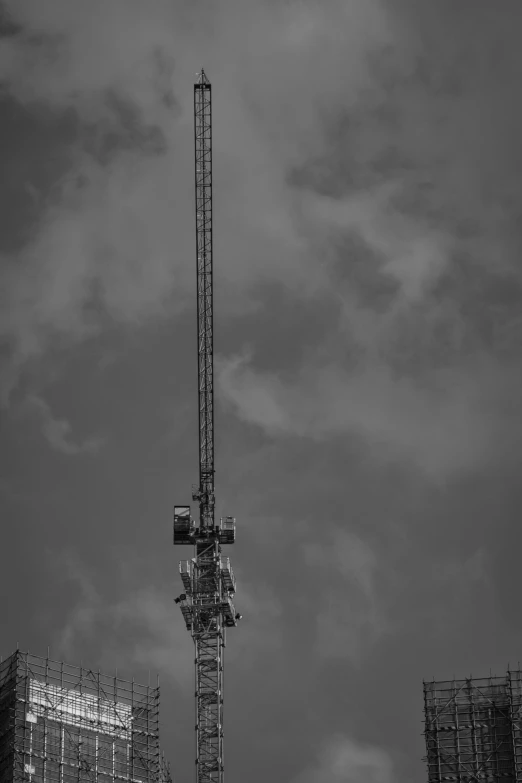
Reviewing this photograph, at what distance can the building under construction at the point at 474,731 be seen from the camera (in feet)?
612

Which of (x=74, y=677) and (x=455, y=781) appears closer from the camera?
(x=455, y=781)

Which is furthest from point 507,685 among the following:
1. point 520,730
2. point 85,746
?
point 85,746

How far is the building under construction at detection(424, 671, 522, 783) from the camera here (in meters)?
187

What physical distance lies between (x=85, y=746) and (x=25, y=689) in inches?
436

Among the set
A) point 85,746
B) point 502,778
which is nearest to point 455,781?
point 502,778

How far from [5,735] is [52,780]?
6.50 meters

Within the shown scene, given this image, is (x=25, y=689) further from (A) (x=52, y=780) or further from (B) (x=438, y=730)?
(B) (x=438, y=730)

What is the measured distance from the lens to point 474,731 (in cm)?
18838

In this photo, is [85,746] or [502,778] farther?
[85,746]

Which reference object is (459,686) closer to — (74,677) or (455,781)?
(455,781)

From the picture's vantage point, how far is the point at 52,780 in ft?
631

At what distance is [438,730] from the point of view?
189250 mm

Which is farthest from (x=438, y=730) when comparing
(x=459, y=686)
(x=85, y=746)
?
(x=85, y=746)

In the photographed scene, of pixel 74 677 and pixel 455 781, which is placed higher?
pixel 74 677
